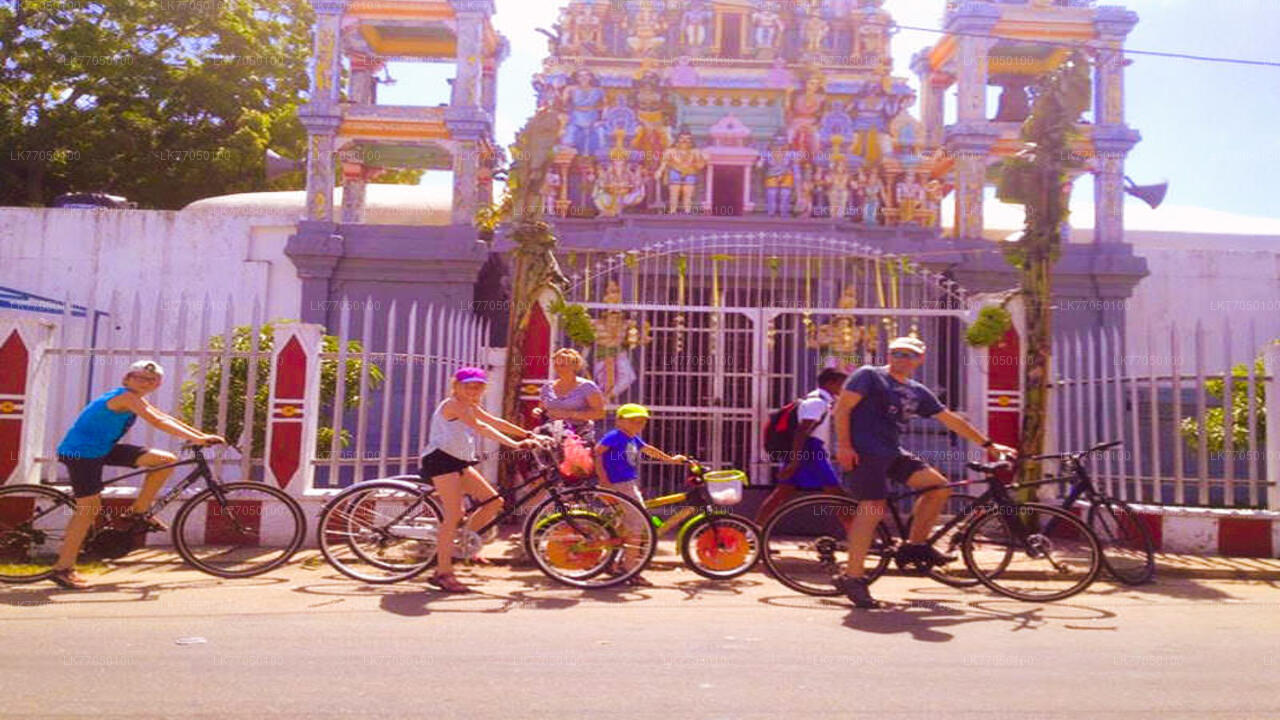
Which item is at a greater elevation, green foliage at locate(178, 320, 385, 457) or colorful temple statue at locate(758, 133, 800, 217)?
colorful temple statue at locate(758, 133, 800, 217)

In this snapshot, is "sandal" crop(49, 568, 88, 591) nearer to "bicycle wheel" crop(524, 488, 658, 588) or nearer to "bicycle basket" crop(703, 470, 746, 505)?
"bicycle wheel" crop(524, 488, 658, 588)

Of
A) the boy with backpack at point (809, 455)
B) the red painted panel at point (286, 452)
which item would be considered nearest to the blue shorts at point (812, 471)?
A: the boy with backpack at point (809, 455)

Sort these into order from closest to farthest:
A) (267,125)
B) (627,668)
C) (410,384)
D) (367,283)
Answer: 1. (627,668)
2. (410,384)
3. (367,283)
4. (267,125)

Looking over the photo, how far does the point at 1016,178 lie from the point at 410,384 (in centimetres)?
547

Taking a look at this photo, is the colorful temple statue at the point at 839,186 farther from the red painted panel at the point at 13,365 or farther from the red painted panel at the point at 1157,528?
the red painted panel at the point at 13,365

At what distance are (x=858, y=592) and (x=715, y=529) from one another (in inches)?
48.4

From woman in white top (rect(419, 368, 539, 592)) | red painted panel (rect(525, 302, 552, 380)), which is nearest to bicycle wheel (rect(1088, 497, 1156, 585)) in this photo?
woman in white top (rect(419, 368, 539, 592))

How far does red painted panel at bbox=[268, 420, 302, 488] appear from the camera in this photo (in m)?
7.74

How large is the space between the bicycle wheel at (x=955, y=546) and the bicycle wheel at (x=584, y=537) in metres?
1.76

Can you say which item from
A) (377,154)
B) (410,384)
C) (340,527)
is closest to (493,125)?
(377,154)

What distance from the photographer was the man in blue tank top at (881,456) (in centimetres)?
571

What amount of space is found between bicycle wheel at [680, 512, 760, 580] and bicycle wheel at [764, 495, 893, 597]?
1.17 ft

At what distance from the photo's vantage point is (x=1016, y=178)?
8.55 metres

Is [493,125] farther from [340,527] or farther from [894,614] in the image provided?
[894,614]
